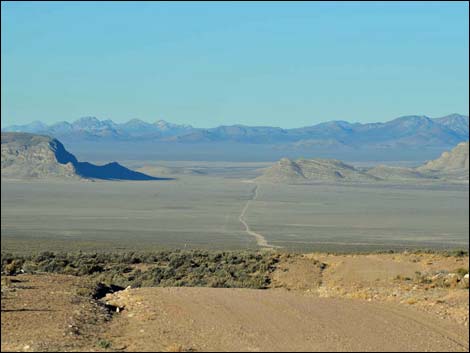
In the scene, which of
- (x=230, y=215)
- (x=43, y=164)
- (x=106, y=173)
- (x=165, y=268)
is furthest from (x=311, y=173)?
(x=165, y=268)

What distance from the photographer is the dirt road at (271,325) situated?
48.0 ft

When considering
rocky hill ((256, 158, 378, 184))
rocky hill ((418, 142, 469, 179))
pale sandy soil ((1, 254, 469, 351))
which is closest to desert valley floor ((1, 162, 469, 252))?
rocky hill ((256, 158, 378, 184))

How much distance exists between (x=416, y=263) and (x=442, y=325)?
15.5m

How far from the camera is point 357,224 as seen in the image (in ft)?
269

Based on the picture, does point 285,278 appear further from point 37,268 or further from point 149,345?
point 149,345

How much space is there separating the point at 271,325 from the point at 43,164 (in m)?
149

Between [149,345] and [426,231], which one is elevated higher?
[149,345]

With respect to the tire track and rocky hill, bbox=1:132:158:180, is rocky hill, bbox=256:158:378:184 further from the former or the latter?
the tire track

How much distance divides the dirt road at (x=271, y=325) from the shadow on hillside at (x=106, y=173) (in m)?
141

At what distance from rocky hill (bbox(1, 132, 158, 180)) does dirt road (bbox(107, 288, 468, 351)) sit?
139 metres

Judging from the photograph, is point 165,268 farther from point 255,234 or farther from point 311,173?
point 311,173

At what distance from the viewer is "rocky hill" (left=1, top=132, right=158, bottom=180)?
157250 mm

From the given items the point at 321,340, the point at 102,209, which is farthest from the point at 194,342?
the point at 102,209

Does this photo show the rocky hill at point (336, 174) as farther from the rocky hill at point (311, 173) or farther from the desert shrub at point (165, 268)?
the desert shrub at point (165, 268)
